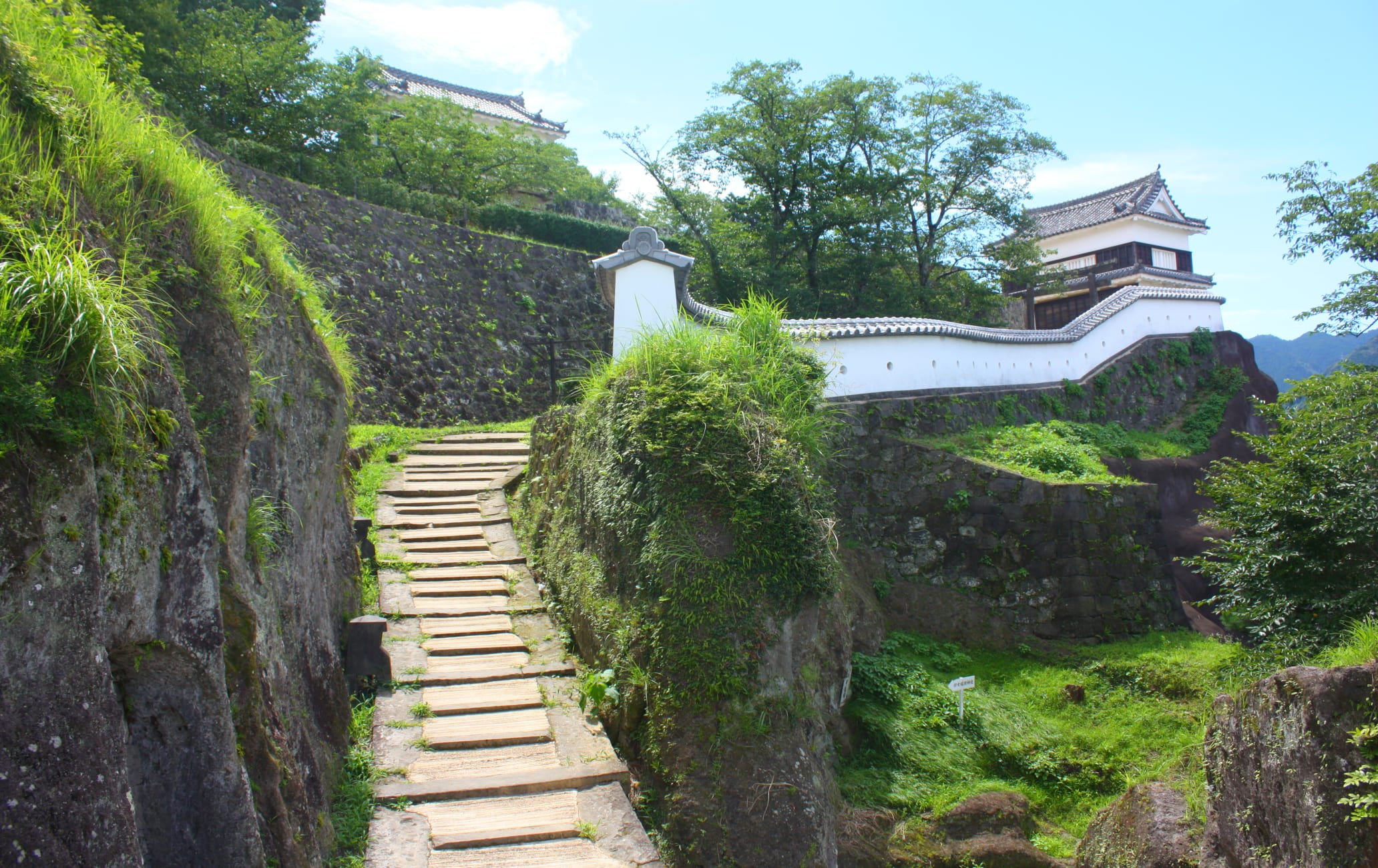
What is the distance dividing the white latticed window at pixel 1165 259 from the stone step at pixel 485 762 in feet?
83.3

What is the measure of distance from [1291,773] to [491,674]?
4.89m

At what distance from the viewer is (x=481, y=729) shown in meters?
5.50

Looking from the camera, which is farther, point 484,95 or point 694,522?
point 484,95

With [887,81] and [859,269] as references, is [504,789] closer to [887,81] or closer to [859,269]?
[859,269]

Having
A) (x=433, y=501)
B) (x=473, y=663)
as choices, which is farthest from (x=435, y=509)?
(x=473, y=663)

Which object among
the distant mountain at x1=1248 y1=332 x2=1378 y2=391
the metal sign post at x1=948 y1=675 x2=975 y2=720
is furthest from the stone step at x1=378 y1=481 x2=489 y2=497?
the distant mountain at x1=1248 y1=332 x2=1378 y2=391

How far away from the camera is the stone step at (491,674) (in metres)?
6.00

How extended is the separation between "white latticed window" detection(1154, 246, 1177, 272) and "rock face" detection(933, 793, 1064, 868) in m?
22.3

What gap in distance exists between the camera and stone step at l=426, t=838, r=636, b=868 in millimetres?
4363

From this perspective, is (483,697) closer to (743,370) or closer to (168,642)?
(743,370)

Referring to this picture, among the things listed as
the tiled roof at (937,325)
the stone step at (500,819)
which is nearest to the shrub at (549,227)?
the tiled roof at (937,325)

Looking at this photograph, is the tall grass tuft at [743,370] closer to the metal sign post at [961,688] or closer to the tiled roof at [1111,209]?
the metal sign post at [961,688]

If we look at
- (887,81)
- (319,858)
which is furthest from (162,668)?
(887,81)

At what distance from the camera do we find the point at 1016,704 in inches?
344
